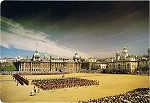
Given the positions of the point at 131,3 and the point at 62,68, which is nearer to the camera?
the point at 131,3

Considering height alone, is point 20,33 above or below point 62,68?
above

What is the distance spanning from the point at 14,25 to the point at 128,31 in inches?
368

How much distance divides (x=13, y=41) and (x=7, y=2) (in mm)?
3652

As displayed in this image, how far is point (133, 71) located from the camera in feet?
70.1

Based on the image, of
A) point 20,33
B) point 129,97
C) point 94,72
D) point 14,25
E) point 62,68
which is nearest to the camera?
point 129,97

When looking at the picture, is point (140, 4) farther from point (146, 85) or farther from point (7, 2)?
point (7, 2)

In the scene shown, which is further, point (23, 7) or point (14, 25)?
point (14, 25)

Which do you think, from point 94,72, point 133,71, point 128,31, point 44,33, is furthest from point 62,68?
point 128,31

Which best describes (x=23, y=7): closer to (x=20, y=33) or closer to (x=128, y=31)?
(x=20, y=33)

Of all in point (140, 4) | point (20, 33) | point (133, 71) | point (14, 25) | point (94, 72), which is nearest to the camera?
point (140, 4)

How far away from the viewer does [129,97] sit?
29.0 ft

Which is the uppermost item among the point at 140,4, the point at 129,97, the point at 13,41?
the point at 140,4

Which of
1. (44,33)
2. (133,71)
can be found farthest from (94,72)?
(44,33)

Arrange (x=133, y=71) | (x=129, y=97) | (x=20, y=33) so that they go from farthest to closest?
1. (x=133, y=71)
2. (x=20, y=33)
3. (x=129, y=97)
